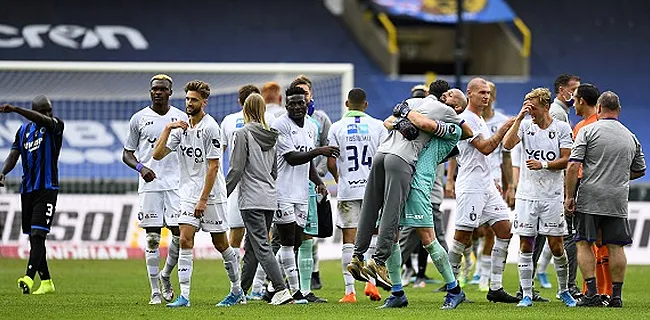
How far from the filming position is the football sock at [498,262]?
45.4 feet

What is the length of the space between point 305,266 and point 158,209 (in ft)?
5.95

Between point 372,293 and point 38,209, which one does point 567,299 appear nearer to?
point 372,293

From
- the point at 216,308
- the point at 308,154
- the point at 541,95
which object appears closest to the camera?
the point at 216,308

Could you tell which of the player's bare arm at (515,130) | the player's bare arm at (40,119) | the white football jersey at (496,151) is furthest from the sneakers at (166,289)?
the white football jersey at (496,151)

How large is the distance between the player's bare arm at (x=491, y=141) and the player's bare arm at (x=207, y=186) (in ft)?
9.37

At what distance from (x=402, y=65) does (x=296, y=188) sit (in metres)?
23.4

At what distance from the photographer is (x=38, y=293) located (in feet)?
50.3

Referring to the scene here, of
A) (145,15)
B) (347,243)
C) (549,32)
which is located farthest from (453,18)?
(347,243)

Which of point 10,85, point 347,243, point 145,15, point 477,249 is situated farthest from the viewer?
point 145,15

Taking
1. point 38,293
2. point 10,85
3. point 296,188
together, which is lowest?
point 38,293

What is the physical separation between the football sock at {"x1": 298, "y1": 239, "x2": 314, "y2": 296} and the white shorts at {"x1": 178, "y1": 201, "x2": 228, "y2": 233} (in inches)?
55.7

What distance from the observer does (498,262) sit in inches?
544

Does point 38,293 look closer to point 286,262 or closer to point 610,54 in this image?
point 286,262

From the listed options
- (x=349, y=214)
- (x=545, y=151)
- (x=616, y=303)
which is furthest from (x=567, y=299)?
(x=349, y=214)
